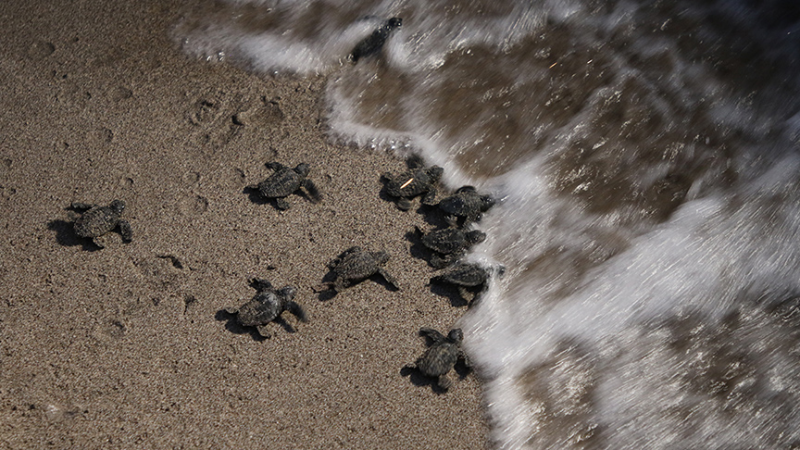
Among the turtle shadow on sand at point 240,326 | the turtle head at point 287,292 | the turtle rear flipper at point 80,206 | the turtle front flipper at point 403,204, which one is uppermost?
the turtle front flipper at point 403,204

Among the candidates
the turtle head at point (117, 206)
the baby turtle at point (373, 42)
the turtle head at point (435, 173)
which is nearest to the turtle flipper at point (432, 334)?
the turtle head at point (435, 173)

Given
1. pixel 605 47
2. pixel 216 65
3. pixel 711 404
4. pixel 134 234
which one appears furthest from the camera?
pixel 605 47

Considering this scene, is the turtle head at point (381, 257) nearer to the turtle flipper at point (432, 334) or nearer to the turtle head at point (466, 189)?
the turtle flipper at point (432, 334)

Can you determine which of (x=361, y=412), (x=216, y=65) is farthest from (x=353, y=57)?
(x=361, y=412)

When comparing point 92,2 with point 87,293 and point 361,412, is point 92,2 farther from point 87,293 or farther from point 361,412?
point 361,412

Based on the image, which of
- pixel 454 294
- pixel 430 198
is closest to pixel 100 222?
pixel 430 198

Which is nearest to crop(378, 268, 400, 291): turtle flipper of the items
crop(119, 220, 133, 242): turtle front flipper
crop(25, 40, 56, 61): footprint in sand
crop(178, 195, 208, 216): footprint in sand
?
crop(178, 195, 208, 216): footprint in sand
